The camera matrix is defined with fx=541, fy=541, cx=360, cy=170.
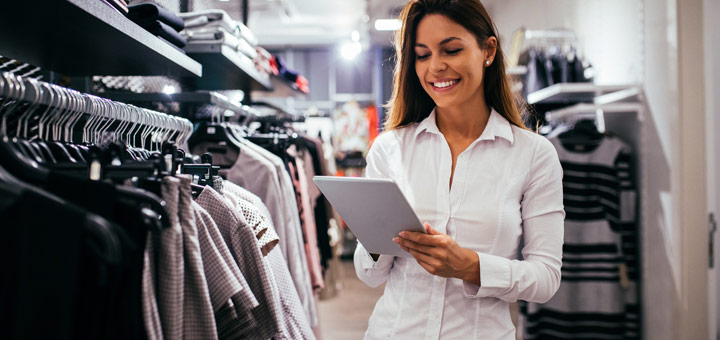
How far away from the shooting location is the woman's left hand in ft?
3.81

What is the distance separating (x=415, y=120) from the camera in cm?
150

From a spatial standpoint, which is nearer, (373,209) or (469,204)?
(373,209)

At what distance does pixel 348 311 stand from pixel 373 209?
381 centimetres

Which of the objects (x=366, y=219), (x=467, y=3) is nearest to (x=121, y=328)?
(x=366, y=219)

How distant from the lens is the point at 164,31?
4.82 feet

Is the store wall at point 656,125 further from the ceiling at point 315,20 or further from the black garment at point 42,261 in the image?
the ceiling at point 315,20

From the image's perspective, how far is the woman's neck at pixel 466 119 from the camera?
141 cm

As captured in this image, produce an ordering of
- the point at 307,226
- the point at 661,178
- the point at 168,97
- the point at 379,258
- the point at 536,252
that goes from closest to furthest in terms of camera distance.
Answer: the point at 536,252
the point at 379,258
the point at 168,97
the point at 307,226
the point at 661,178

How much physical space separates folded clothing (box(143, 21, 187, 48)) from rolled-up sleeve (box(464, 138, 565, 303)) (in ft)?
3.33

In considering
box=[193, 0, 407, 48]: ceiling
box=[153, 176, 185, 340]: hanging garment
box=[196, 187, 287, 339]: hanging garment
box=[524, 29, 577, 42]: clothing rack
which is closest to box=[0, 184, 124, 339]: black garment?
box=[153, 176, 185, 340]: hanging garment

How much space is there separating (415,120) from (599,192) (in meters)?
1.81

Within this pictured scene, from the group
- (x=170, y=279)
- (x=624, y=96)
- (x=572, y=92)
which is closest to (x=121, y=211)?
(x=170, y=279)

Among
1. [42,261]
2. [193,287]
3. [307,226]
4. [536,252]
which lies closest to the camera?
[42,261]

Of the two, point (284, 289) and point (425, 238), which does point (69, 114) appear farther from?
point (425, 238)
